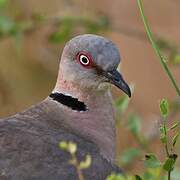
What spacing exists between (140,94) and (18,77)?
2.76 ft

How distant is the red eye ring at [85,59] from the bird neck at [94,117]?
112 millimetres

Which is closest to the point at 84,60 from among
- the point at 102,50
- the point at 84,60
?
the point at 84,60

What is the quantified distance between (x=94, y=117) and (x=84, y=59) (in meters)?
0.23

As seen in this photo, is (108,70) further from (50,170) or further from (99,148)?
(50,170)

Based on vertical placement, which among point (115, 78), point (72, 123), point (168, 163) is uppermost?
point (115, 78)

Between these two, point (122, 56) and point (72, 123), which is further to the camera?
point (122, 56)

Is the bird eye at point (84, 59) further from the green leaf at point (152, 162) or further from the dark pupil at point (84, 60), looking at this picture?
the green leaf at point (152, 162)

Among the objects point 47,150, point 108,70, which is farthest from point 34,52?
point 47,150

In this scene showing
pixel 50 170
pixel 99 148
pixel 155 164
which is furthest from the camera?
pixel 99 148

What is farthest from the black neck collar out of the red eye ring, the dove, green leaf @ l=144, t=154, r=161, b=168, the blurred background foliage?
the blurred background foliage

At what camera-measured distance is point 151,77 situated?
6738 millimetres

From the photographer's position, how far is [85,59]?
398 cm

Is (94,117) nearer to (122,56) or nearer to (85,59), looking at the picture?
(85,59)

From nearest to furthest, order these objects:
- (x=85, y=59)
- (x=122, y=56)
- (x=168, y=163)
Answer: (x=168, y=163), (x=85, y=59), (x=122, y=56)
